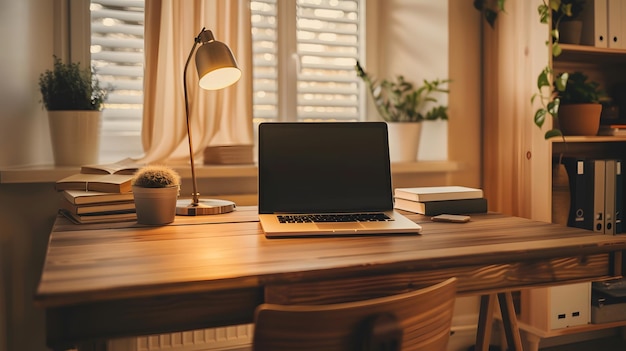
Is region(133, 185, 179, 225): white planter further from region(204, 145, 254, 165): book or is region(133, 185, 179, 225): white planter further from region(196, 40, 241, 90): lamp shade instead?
region(204, 145, 254, 165): book

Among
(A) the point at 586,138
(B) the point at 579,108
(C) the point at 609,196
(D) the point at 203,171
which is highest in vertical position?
(B) the point at 579,108

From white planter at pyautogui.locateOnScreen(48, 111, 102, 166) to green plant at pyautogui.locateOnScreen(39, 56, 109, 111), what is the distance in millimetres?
30

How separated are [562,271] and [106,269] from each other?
3.13 ft

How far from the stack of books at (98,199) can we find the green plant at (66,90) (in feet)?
1.21

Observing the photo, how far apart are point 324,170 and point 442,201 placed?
14.4 inches

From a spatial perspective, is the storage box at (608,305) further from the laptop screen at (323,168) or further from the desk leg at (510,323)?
the laptop screen at (323,168)

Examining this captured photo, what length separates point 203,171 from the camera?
1982 millimetres

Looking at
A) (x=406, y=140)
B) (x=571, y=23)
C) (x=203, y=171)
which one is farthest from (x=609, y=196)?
(x=203, y=171)

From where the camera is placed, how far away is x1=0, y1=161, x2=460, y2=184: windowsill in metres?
1.72

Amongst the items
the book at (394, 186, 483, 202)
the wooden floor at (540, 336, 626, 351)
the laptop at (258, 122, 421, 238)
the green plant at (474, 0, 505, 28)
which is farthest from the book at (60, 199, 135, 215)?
the wooden floor at (540, 336, 626, 351)

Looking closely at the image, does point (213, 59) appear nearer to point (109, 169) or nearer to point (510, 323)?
point (109, 169)

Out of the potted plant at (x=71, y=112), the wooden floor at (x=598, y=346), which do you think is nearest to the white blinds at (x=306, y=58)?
the potted plant at (x=71, y=112)

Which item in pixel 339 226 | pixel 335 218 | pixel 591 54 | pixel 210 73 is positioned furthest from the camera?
pixel 591 54

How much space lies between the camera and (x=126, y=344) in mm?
1904
